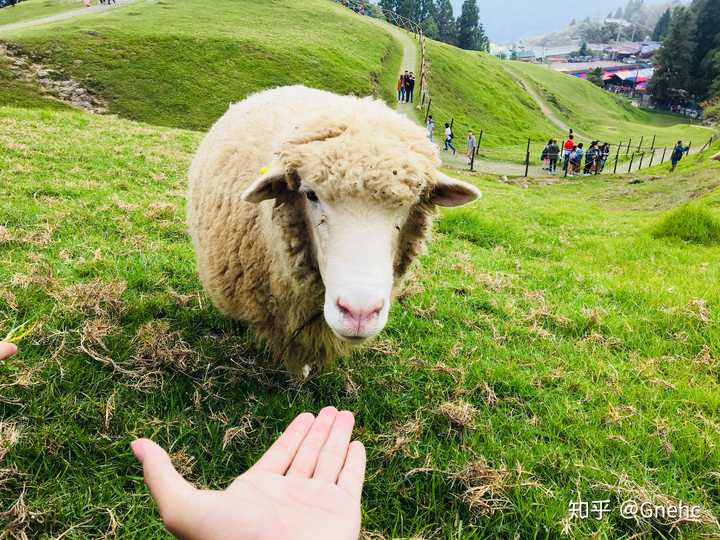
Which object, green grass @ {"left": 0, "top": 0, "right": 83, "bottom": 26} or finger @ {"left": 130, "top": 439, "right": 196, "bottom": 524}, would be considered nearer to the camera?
finger @ {"left": 130, "top": 439, "right": 196, "bottom": 524}

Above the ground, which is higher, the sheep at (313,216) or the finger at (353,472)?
the sheep at (313,216)

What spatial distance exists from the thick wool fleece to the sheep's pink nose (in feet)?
1.78

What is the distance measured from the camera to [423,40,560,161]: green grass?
110ft

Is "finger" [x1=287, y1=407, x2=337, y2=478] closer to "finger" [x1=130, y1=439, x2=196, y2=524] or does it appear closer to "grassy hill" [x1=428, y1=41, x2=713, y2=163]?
"finger" [x1=130, y1=439, x2=196, y2=524]

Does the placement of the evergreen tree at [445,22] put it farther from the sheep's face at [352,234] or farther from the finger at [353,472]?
the finger at [353,472]

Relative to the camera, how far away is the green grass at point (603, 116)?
150ft

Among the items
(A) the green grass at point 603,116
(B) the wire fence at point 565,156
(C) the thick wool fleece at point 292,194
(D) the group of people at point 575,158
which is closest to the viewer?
(C) the thick wool fleece at point 292,194

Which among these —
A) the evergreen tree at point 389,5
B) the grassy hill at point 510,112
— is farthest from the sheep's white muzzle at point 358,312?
the evergreen tree at point 389,5

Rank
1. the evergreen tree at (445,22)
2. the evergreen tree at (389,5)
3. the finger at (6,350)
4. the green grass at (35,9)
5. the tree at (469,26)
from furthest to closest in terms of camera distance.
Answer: the evergreen tree at (445,22) → the tree at (469,26) → the evergreen tree at (389,5) → the green grass at (35,9) → the finger at (6,350)

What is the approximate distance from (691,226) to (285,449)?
7.74m

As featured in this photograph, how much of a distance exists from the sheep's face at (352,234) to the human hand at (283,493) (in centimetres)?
48

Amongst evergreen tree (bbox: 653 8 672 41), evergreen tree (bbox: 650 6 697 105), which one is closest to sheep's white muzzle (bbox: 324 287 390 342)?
evergreen tree (bbox: 650 6 697 105)

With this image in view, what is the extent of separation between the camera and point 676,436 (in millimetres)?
2572

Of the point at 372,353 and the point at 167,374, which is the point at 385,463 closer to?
the point at 372,353
